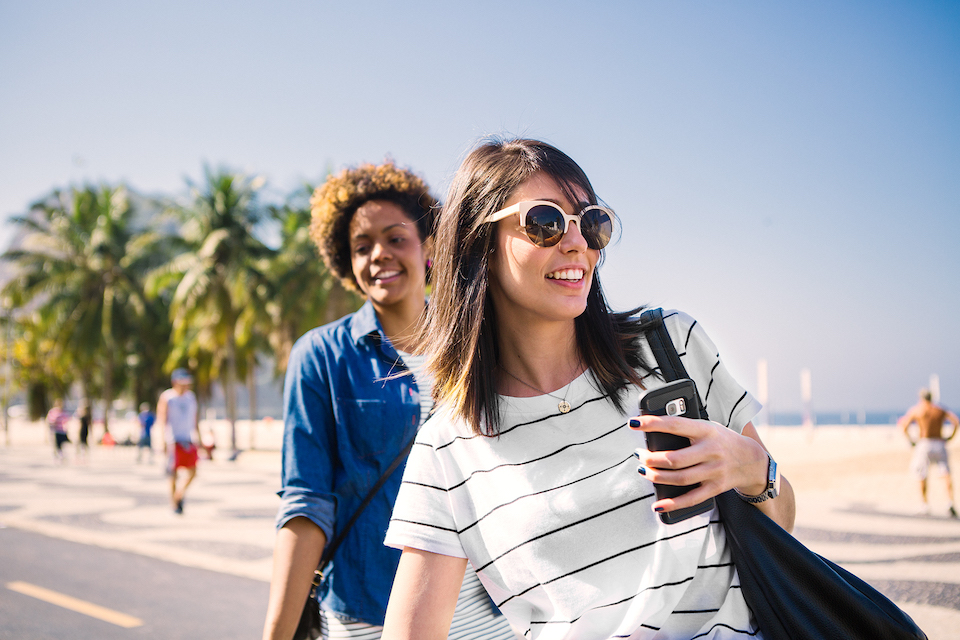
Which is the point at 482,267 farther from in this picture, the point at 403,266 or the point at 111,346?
the point at 111,346

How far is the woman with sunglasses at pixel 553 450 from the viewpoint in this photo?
1303 millimetres

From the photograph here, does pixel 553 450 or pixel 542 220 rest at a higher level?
pixel 542 220

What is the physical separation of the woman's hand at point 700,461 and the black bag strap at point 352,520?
1072 millimetres

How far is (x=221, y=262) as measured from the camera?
96.5ft

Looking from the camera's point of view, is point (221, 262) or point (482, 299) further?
point (221, 262)

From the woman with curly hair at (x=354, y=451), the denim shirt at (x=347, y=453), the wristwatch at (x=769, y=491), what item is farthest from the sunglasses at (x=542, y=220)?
the denim shirt at (x=347, y=453)

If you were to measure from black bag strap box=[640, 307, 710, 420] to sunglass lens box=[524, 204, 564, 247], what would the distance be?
10.9 inches

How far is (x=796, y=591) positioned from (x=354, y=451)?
134cm

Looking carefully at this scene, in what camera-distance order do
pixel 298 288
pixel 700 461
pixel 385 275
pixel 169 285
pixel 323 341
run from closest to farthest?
1. pixel 700 461
2. pixel 323 341
3. pixel 385 275
4. pixel 298 288
5. pixel 169 285

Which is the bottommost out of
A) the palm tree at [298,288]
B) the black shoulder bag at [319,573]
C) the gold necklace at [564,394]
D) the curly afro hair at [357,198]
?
the black shoulder bag at [319,573]

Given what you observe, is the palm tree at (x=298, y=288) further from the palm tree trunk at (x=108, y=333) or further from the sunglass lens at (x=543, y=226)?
the sunglass lens at (x=543, y=226)

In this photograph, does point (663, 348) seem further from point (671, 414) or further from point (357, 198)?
point (357, 198)

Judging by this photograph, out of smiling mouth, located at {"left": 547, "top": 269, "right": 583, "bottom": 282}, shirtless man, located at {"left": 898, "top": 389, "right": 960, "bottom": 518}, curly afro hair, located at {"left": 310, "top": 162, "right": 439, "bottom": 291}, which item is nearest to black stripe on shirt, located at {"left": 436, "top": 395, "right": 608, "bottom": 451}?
smiling mouth, located at {"left": 547, "top": 269, "right": 583, "bottom": 282}

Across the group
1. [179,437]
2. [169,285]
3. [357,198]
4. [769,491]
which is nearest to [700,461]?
[769,491]
